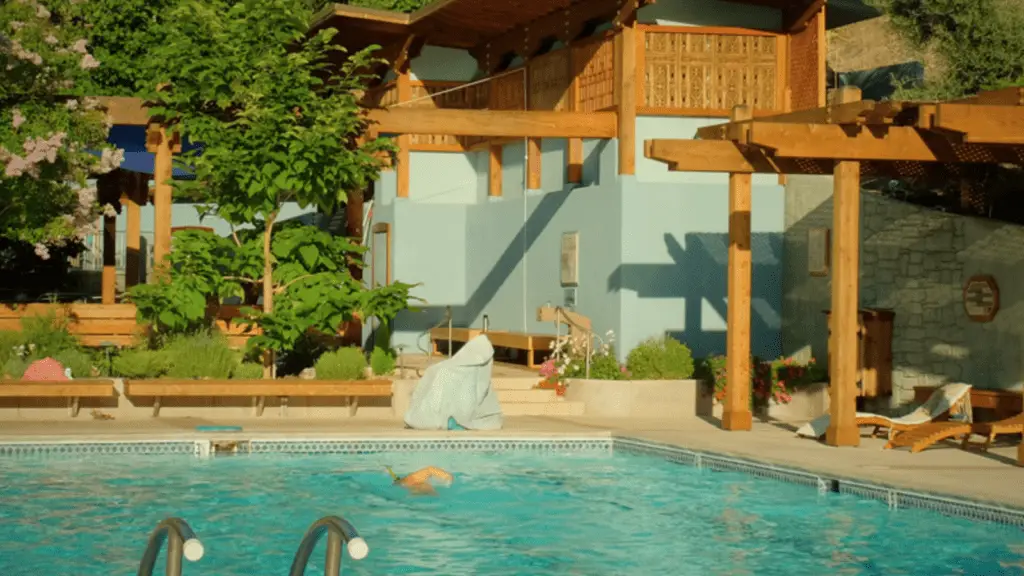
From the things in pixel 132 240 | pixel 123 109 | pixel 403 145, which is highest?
pixel 123 109

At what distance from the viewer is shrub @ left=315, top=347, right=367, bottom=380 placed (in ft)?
61.8

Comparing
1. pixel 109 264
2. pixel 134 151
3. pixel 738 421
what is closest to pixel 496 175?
pixel 134 151

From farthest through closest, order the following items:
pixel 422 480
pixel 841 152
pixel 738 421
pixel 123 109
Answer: pixel 123 109 → pixel 738 421 → pixel 841 152 → pixel 422 480

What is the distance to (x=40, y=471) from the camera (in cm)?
1428

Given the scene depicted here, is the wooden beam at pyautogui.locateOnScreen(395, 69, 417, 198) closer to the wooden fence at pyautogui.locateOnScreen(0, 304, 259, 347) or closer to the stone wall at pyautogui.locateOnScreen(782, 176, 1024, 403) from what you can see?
the wooden fence at pyautogui.locateOnScreen(0, 304, 259, 347)

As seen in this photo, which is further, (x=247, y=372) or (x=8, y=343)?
(x=8, y=343)

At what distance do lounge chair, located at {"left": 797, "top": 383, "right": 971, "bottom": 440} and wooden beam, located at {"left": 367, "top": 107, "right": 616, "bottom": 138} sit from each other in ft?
20.5

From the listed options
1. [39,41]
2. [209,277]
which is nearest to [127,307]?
[209,277]

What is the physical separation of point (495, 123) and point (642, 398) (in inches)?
171

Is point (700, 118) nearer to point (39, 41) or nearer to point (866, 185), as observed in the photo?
point (866, 185)

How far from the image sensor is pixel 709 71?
21297mm

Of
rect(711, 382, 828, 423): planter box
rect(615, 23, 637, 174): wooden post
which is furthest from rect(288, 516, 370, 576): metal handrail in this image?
rect(615, 23, 637, 174): wooden post

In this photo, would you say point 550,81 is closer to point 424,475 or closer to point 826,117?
point 826,117

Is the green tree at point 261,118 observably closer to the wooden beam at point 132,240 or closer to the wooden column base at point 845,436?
the wooden column base at point 845,436
